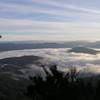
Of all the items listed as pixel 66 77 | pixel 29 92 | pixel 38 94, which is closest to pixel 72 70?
pixel 66 77

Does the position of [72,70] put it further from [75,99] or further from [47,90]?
[75,99]

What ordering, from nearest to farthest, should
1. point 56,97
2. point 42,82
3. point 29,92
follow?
point 56,97, point 42,82, point 29,92

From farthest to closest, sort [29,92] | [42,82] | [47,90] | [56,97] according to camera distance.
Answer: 1. [29,92]
2. [42,82]
3. [47,90]
4. [56,97]

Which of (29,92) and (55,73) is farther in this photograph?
(29,92)

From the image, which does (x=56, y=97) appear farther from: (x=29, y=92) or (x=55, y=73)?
(x=29, y=92)

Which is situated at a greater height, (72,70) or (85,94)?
(72,70)

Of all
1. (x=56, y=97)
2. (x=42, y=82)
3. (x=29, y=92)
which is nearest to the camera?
(x=56, y=97)

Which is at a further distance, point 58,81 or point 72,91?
point 58,81

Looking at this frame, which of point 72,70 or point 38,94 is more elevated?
point 72,70

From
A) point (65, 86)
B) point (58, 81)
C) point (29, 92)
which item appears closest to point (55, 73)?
point (58, 81)
